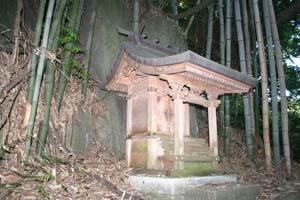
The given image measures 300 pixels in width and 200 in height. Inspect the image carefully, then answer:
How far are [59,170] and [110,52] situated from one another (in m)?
3.63

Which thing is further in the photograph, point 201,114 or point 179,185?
point 201,114

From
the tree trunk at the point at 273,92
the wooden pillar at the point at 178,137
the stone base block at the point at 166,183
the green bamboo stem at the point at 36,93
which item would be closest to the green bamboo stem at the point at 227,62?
the tree trunk at the point at 273,92

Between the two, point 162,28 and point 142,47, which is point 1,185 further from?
point 162,28

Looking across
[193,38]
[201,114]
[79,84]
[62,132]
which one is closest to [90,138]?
[62,132]

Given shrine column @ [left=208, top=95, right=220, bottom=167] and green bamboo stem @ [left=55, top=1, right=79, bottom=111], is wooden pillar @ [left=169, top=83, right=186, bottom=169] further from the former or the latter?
green bamboo stem @ [left=55, top=1, right=79, bottom=111]

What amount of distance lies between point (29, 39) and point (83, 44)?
5.31ft

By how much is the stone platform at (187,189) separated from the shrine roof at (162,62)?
1.78 m

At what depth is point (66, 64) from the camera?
5.11 metres

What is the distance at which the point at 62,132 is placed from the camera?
492 cm

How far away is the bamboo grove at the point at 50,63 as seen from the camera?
3.96m

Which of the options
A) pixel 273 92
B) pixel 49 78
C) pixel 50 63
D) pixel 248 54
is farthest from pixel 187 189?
pixel 248 54

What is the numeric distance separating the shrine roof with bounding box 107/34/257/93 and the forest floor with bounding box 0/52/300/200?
1373 millimetres

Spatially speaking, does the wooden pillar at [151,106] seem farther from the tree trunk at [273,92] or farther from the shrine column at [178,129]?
the tree trunk at [273,92]

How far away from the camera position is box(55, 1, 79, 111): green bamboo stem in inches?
194
